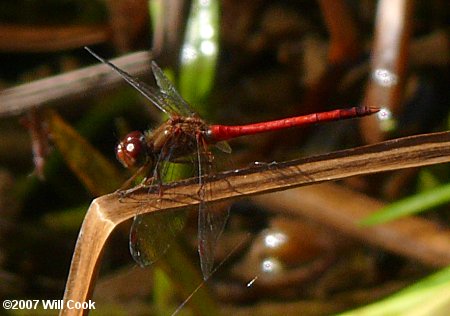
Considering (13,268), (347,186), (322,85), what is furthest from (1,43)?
(347,186)

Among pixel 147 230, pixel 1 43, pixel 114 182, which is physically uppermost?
pixel 1 43

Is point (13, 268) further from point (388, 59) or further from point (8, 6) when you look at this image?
point (388, 59)

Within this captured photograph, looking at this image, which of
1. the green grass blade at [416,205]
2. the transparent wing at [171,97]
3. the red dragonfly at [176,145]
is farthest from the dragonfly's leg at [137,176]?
the green grass blade at [416,205]

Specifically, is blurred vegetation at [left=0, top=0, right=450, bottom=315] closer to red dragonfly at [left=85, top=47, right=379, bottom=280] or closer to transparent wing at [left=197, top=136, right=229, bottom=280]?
red dragonfly at [left=85, top=47, right=379, bottom=280]

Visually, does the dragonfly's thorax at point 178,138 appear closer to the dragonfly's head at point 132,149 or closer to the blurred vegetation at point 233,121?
the dragonfly's head at point 132,149

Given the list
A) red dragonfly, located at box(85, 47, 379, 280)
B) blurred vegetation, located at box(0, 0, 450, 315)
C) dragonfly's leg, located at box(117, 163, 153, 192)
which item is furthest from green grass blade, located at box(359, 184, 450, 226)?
dragonfly's leg, located at box(117, 163, 153, 192)

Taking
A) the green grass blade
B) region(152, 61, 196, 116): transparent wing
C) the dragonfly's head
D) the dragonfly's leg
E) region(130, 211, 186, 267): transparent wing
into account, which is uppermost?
region(152, 61, 196, 116): transparent wing
